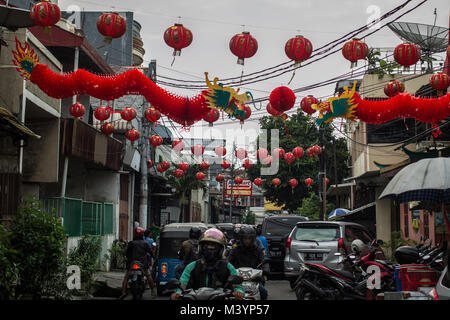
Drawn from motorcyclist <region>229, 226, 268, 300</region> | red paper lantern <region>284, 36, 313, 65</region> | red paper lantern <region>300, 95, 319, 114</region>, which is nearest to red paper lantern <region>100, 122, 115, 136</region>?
red paper lantern <region>300, 95, 319, 114</region>

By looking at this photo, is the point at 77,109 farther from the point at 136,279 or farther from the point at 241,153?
the point at 241,153

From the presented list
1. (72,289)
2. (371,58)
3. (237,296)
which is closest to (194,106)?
(72,289)

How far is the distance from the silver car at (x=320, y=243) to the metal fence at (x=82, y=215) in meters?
6.56

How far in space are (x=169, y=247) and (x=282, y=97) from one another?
5371mm

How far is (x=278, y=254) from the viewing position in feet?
66.6

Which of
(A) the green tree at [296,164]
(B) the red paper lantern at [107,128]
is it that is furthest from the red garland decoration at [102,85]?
(A) the green tree at [296,164]

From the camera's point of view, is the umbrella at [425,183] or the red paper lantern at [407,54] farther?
the red paper lantern at [407,54]

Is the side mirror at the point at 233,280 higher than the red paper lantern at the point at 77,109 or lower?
lower

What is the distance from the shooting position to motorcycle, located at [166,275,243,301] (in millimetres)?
6109

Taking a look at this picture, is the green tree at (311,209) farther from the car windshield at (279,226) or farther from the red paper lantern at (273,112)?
the red paper lantern at (273,112)

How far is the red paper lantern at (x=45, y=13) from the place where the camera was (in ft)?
34.6

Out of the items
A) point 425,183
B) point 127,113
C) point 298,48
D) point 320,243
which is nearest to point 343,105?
point 298,48

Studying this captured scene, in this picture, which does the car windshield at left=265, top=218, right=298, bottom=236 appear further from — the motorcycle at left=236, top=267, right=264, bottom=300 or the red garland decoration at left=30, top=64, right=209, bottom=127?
the motorcycle at left=236, top=267, right=264, bottom=300
